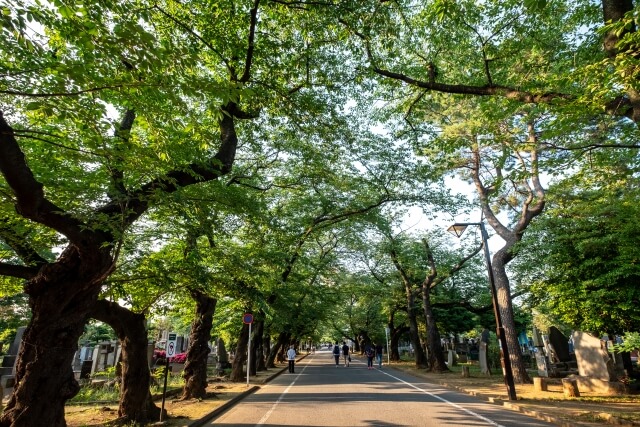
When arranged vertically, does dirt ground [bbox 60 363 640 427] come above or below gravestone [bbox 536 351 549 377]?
below

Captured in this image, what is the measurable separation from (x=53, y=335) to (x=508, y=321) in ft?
51.5

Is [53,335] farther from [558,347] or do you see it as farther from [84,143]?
[558,347]

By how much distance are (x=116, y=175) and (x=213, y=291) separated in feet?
16.1

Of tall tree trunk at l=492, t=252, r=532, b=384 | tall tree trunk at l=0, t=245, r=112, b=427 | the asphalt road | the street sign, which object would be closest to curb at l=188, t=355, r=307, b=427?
the asphalt road

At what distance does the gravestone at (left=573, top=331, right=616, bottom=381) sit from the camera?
1241 cm

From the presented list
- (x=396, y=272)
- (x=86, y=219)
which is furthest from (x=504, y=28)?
(x=396, y=272)

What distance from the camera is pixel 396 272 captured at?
30375 mm

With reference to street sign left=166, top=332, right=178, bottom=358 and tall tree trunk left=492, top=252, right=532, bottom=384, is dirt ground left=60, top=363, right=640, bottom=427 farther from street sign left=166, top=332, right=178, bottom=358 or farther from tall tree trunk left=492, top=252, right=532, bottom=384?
tall tree trunk left=492, top=252, right=532, bottom=384

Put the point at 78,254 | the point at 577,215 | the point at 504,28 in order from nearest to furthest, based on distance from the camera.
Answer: the point at 78,254, the point at 504,28, the point at 577,215

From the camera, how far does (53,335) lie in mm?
6039

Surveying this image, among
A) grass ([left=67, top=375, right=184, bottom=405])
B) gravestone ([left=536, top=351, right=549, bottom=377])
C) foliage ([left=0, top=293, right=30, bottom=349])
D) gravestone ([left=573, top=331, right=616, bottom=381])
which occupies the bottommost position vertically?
grass ([left=67, top=375, right=184, bottom=405])

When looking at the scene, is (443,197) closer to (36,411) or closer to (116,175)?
(116,175)

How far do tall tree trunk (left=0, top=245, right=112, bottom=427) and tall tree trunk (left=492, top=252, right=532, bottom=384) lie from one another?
15096 mm

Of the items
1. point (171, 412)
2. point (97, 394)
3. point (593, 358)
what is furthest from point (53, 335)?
point (593, 358)
